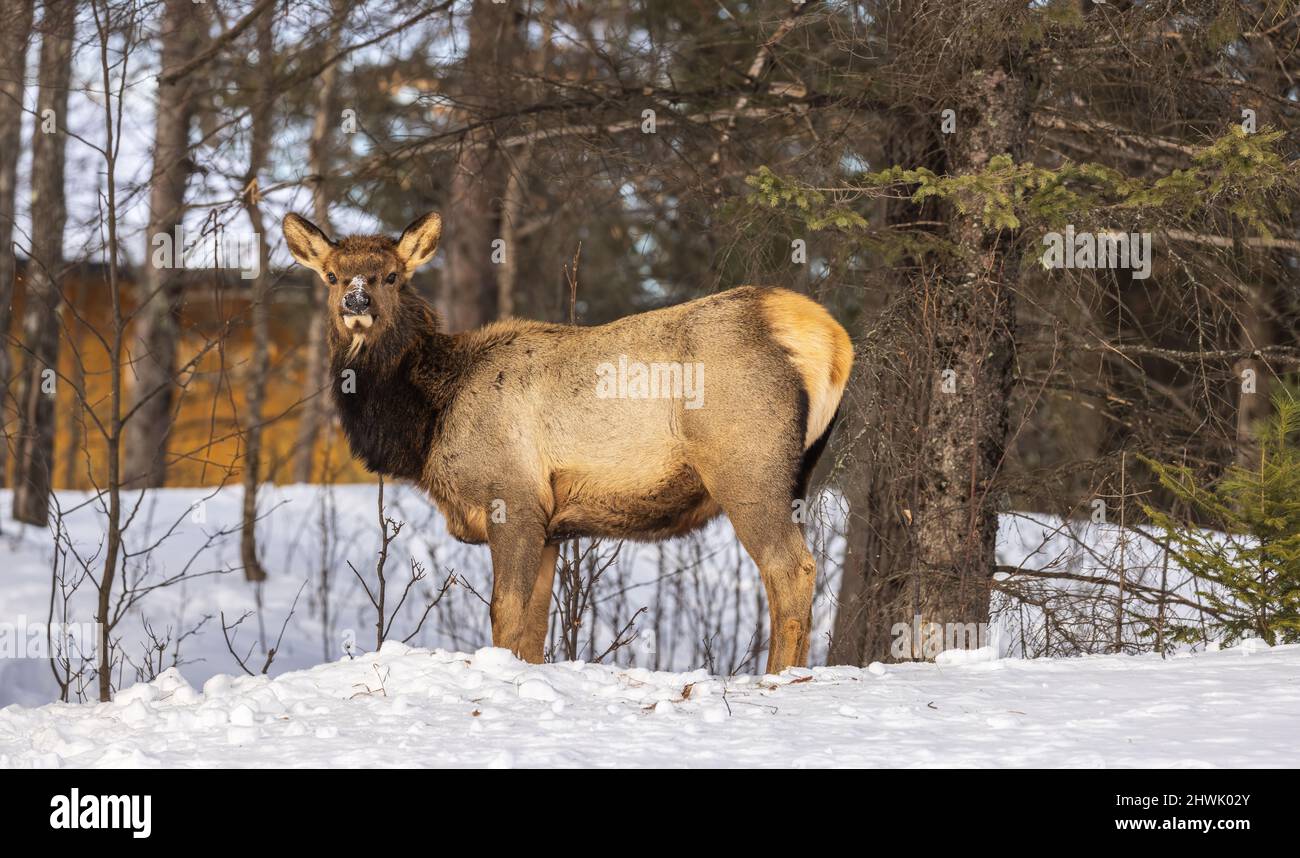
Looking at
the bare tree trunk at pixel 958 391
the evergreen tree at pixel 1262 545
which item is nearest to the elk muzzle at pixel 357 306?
the bare tree trunk at pixel 958 391

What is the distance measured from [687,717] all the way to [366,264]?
375cm

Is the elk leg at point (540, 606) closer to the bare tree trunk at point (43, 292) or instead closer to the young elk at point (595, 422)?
the young elk at point (595, 422)

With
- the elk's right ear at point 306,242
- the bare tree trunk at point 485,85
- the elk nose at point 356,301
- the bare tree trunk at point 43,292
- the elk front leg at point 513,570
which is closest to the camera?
the elk front leg at point 513,570

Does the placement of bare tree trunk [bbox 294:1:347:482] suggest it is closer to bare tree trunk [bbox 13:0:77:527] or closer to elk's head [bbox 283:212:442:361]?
elk's head [bbox 283:212:442:361]

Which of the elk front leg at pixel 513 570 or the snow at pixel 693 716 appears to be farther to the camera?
the elk front leg at pixel 513 570

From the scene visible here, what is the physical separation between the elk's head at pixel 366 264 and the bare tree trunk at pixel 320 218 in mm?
371

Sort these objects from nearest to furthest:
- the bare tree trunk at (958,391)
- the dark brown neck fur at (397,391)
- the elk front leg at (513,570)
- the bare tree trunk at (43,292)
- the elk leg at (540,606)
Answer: the elk front leg at (513,570) < the elk leg at (540,606) < the dark brown neck fur at (397,391) < the bare tree trunk at (958,391) < the bare tree trunk at (43,292)

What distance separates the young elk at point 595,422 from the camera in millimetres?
7168

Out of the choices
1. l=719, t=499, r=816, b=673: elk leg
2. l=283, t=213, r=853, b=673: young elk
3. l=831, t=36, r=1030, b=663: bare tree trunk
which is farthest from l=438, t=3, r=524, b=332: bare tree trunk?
l=719, t=499, r=816, b=673: elk leg

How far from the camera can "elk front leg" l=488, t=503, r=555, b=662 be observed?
24.1ft

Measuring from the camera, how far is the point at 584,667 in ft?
21.2

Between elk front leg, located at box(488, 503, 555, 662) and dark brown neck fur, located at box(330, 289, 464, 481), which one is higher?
dark brown neck fur, located at box(330, 289, 464, 481)

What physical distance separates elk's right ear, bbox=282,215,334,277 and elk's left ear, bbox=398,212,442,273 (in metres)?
0.43

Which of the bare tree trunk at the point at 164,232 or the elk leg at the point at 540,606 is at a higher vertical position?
the bare tree trunk at the point at 164,232
